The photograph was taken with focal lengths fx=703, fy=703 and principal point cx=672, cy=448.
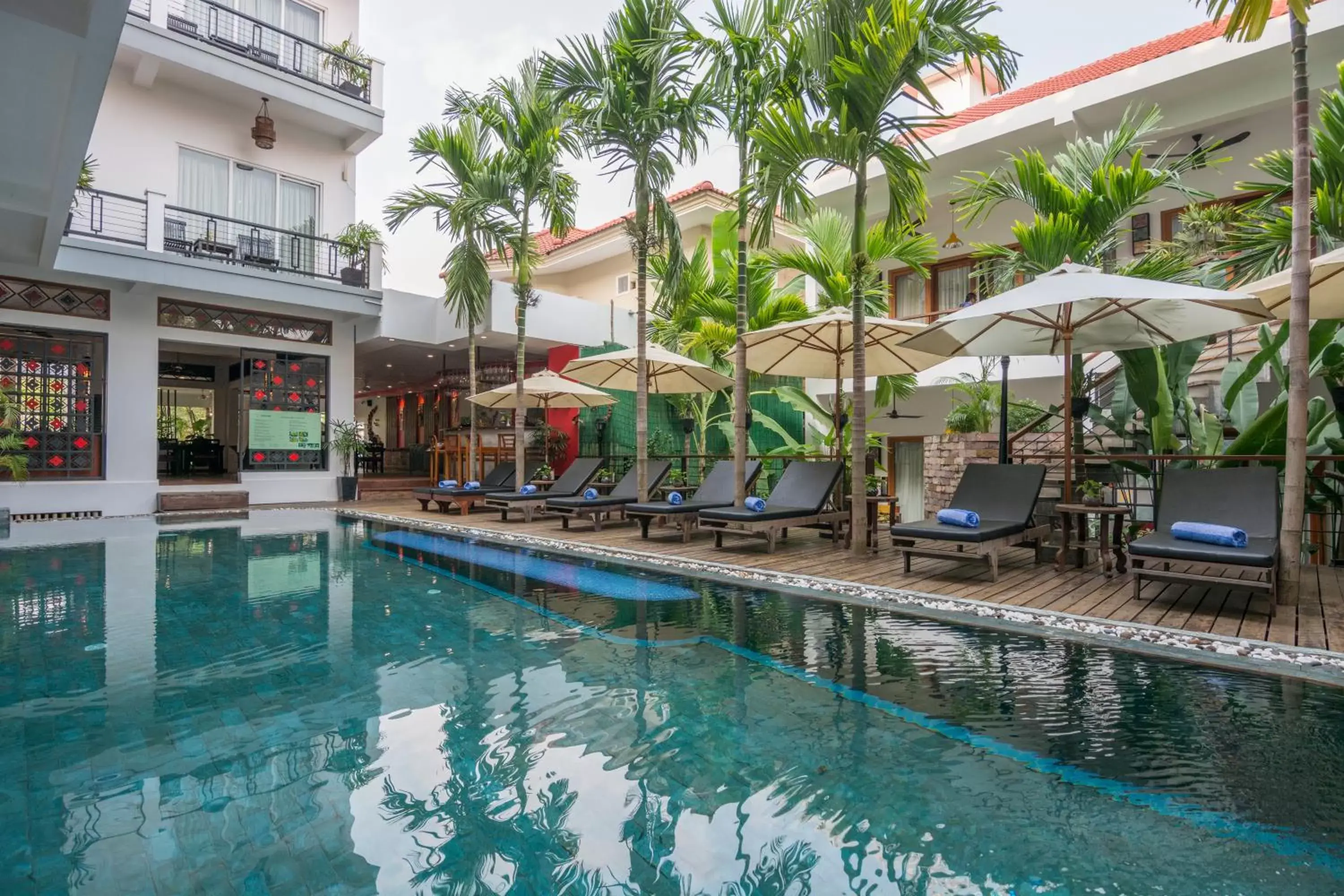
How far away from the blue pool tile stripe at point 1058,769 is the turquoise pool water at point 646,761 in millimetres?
14

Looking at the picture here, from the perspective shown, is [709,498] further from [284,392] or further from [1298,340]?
[284,392]

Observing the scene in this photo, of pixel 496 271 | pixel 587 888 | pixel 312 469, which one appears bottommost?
pixel 587 888

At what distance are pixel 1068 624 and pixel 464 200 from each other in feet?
37.2

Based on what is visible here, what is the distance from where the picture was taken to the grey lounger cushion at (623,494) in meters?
9.95

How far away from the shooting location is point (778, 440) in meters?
16.4

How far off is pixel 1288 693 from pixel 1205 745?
3.21ft

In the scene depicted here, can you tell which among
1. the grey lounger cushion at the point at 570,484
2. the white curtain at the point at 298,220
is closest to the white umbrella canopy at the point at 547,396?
the grey lounger cushion at the point at 570,484

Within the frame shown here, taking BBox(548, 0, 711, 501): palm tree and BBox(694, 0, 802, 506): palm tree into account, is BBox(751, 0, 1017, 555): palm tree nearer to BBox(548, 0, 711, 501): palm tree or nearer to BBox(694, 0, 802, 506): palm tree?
BBox(694, 0, 802, 506): palm tree

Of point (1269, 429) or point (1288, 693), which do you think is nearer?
point (1288, 693)

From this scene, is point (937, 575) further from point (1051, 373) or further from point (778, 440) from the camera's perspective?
point (778, 440)

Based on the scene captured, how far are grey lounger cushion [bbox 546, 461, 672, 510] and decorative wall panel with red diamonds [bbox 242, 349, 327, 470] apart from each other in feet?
25.4

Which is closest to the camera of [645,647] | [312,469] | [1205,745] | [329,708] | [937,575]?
[1205,745]

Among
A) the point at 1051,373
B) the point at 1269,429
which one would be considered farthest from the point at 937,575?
the point at 1051,373

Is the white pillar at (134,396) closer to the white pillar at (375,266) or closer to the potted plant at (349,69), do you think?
the white pillar at (375,266)
